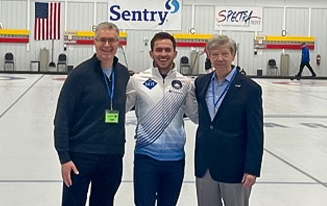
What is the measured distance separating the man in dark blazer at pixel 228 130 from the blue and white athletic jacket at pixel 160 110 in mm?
192

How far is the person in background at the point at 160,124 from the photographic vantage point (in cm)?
377

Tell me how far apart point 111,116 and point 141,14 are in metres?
25.3

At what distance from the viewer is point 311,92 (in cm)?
2064

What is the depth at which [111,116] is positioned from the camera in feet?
12.1

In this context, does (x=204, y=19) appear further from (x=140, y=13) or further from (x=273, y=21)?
(x=273, y=21)

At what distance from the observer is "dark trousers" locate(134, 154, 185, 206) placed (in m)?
3.77

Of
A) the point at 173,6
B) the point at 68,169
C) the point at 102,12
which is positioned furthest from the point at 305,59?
the point at 68,169

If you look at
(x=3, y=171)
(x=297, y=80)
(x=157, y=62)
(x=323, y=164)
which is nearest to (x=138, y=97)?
(x=157, y=62)

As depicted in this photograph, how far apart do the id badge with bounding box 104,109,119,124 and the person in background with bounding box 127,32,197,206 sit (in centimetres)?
18

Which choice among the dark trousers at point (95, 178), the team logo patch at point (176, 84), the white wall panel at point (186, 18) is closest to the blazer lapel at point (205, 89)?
the team logo patch at point (176, 84)

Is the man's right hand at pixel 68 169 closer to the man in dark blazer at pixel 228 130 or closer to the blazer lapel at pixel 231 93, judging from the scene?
the man in dark blazer at pixel 228 130

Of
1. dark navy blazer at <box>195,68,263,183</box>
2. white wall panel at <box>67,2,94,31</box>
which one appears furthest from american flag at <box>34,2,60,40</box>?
dark navy blazer at <box>195,68,263,183</box>

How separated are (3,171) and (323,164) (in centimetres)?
417

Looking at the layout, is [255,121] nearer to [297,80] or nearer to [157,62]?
[157,62]
